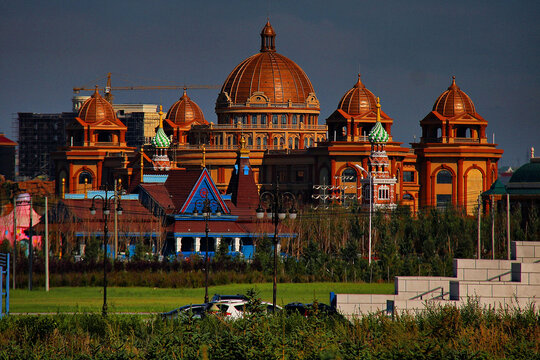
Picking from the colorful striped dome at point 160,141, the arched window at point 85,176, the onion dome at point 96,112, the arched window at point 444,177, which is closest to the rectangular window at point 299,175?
the arched window at point 444,177

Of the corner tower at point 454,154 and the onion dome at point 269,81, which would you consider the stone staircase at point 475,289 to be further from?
the onion dome at point 269,81

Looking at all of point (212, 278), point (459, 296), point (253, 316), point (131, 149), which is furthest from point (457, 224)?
point (131, 149)

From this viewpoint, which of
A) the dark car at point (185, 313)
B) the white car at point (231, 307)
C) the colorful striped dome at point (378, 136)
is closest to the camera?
the dark car at point (185, 313)

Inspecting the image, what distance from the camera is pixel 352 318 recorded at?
35.8 meters

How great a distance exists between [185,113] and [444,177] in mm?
36879

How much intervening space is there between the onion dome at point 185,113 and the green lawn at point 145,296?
9256 cm

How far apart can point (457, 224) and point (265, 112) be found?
216ft

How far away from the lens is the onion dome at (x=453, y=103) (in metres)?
124

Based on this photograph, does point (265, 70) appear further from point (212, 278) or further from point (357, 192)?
point (212, 278)

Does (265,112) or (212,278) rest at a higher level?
(265,112)

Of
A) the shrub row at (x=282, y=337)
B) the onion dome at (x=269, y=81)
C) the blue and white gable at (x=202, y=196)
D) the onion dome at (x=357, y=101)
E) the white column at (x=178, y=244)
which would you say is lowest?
the shrub row at (x=282, y=337)

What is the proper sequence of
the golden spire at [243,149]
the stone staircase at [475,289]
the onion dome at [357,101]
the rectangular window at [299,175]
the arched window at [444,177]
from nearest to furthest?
the stone staircase at [475,289] < the golden spire at [243,149] < the onion dome at [357,101] < the arched window at [444,177] < the rectangular window at [299,175]

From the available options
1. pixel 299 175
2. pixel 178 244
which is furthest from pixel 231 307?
pixel 299 175

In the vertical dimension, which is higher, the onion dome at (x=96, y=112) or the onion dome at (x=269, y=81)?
the onion dome at (x=269, y=81)
